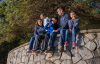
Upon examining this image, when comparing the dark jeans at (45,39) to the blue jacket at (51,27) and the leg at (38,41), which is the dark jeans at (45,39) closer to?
the leg at (38,41)

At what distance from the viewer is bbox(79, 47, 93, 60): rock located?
141 inches

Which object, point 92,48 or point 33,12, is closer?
point 92,48

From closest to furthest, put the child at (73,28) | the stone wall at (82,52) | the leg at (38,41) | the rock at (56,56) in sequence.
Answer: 1. the stone wall at (82,52)
2. the child at (73,28)
3. the rock at (56,56)
4. the leg at (38,41)

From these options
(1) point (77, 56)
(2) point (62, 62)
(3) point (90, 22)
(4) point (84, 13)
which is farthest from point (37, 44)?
(3) point (90, 22)

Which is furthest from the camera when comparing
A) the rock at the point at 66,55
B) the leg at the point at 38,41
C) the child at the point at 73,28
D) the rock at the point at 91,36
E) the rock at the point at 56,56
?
the leg at the point at 38,41

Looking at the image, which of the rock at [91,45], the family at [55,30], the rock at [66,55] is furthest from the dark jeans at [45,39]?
the rock at [91,45]

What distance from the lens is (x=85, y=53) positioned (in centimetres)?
367

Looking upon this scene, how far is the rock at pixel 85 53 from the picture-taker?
359 cm

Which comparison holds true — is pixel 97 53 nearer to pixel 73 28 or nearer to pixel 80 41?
pixel 80 41

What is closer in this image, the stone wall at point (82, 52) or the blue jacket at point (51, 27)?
the stone wall at point (82, 52)

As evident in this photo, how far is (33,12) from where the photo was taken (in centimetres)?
661

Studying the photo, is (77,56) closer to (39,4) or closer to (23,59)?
(23,59)

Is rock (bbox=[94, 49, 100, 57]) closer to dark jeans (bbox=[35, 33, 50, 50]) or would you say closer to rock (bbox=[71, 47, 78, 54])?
rock (bbox=[71, 47, 78, 54])

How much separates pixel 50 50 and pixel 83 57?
1107 millimetres
